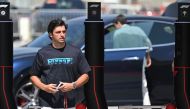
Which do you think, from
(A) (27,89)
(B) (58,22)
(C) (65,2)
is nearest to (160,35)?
(A) (27,89)

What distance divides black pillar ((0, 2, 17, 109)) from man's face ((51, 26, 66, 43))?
2.33 ft

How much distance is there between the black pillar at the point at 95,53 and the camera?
820cm

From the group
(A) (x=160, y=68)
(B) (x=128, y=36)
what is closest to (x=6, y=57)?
(B) (x=128, y=36)

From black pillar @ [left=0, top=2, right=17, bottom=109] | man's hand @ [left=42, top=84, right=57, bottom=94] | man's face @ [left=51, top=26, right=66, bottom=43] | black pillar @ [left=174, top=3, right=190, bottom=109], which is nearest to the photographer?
man's hand @ [left=42, top=84, right=57, bottom=94]

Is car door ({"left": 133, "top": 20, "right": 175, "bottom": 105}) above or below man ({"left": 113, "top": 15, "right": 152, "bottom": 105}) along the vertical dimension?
below

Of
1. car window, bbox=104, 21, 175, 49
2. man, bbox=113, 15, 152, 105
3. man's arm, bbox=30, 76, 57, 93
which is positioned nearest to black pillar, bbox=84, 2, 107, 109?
man's arm, bbox=30, 76, 57, 93

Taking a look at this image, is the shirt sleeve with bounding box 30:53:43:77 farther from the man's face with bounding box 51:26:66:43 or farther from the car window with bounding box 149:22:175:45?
the car window with bounding box 149:22:175:45

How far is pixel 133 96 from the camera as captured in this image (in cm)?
1168

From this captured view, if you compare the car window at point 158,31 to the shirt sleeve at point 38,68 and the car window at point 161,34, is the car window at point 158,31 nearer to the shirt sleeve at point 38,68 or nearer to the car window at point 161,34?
the car window at point 161,34

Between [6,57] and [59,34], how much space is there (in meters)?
0.89

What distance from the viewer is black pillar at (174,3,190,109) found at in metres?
8.30

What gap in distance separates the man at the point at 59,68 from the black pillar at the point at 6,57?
612mm

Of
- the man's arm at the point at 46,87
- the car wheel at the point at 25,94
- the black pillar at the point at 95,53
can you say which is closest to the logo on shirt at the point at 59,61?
the man's arm at the point at 46,87

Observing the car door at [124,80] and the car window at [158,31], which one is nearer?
the car door at [124,80]
